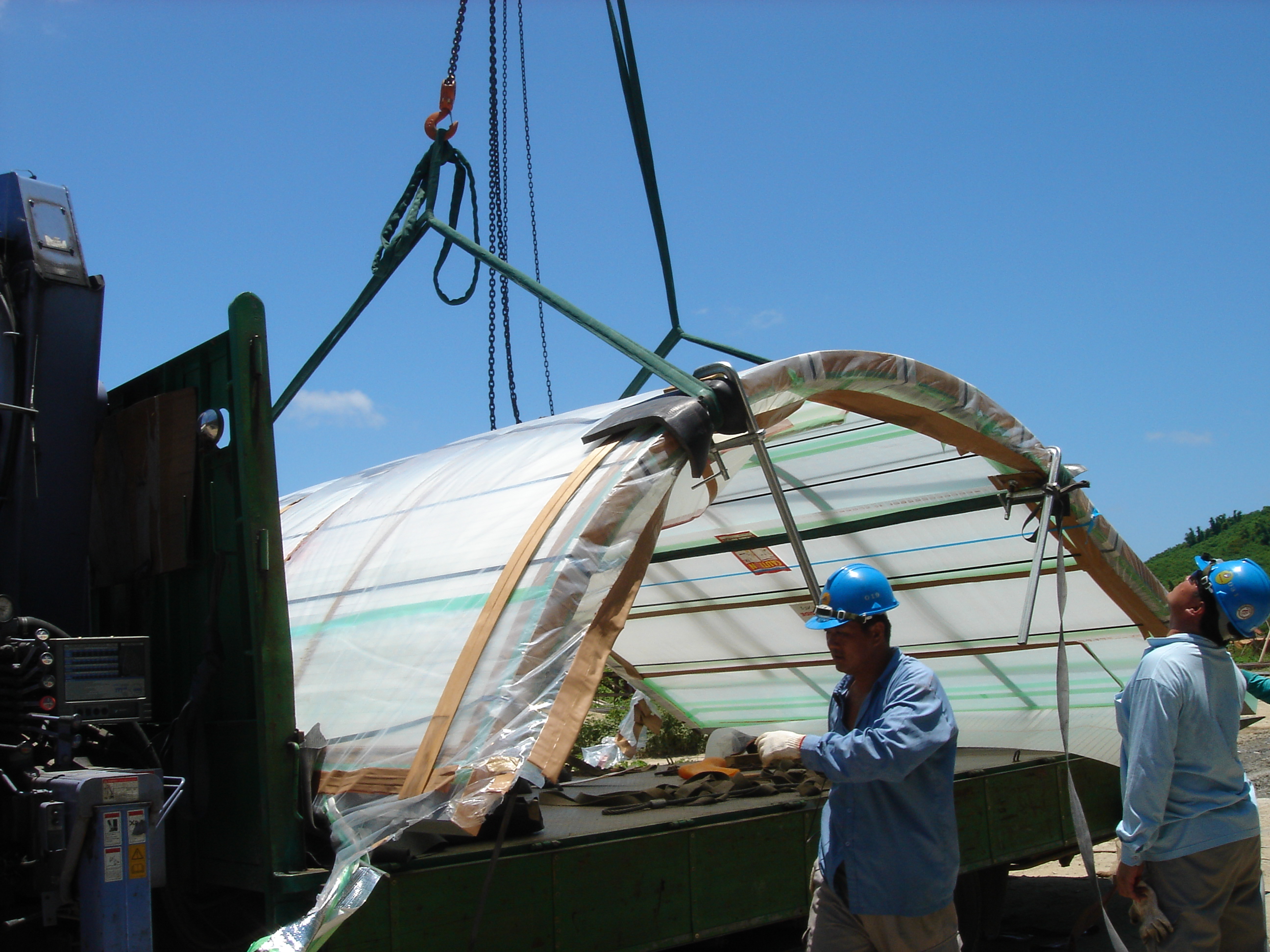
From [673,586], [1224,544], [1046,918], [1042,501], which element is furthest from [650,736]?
[1224,544]

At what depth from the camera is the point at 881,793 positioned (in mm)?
3746

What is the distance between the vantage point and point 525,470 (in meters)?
5.45

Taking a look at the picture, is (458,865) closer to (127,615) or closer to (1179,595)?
(127,615)

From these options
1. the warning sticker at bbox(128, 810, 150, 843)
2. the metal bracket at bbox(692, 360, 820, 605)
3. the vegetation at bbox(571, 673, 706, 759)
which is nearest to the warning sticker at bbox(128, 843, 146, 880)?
the warning sticker at bbox(128, 810, 150, 843)

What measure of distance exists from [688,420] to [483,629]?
1314 millimetres

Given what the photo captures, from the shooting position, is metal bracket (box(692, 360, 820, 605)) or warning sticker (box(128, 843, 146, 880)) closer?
warning sticker (box(128, 843, 146, 880))

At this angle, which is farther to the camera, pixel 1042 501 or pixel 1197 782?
pixel 1042 501

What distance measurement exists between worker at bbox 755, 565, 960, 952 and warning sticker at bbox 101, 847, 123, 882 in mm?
2159

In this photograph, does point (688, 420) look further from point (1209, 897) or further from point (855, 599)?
point (1209, 897)

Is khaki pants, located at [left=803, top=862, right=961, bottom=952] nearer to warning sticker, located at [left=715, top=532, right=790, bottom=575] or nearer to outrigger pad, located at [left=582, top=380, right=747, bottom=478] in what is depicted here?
outrigger pad, located at [left=582, top=380, right=747, bottom=478]

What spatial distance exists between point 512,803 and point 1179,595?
8.59 feet

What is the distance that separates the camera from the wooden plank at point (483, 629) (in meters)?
4.14

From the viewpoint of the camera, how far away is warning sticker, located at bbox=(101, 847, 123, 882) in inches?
126

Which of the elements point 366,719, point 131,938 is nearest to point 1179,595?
point 366,719
